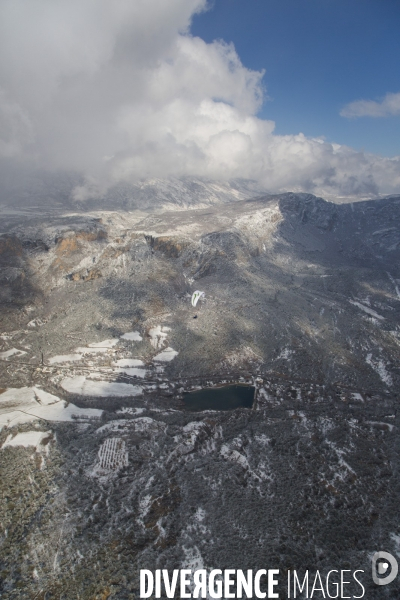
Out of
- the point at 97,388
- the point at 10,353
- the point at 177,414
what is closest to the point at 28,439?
the point at 97,388

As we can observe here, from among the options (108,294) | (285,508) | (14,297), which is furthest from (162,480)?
(14,297)

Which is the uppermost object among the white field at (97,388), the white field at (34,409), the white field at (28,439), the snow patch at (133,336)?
the snow patch at (133,336)

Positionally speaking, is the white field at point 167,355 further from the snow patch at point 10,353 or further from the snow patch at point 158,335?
the snow patch at point 10,353

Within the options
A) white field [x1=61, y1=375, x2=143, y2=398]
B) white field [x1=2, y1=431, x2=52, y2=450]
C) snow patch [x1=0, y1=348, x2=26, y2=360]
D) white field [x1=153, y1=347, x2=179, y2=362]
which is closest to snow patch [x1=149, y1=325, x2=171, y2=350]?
white field [x1=153, y1=347, x2=179, y2=362]

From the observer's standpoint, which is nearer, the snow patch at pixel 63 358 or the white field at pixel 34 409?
the white field at pixel 34 409

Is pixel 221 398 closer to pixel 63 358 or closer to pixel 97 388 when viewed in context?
pixel 97 388

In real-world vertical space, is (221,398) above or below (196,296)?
below

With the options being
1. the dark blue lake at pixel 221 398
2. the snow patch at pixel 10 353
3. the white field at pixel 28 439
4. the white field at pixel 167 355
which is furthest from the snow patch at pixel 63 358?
the dark blue lake at pixel 221 398

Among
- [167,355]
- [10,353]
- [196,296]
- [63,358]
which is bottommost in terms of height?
[63,358]
